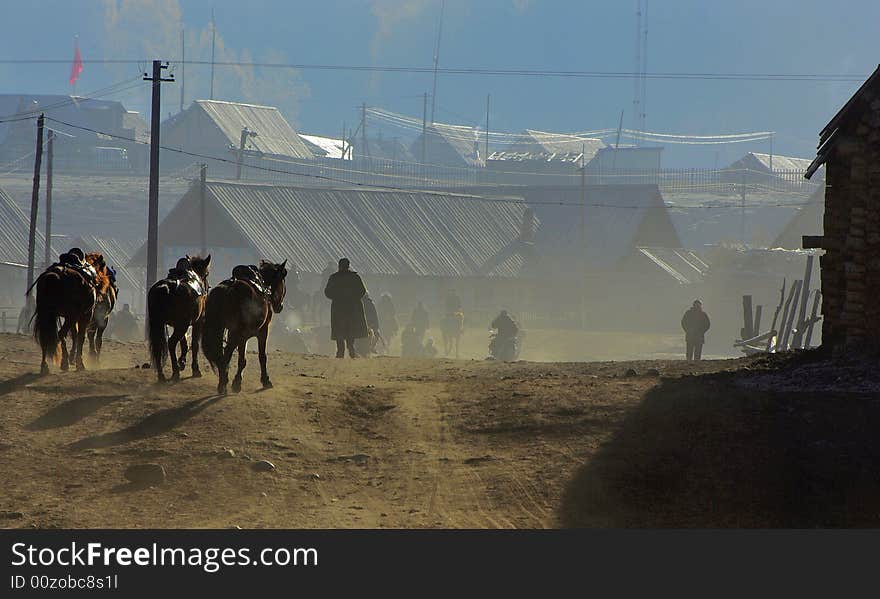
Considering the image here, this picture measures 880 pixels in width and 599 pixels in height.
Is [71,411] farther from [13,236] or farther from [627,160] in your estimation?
[627,160]

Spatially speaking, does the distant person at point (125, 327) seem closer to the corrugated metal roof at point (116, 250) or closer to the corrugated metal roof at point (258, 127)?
the corrugated metal roof at point (116, 250)

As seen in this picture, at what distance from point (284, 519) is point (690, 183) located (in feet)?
342

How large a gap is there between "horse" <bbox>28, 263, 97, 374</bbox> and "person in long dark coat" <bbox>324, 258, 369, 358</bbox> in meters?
8.75

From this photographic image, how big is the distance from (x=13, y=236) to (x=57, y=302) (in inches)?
2016

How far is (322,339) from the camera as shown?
42.1 meters

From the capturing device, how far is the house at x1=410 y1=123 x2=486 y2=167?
142m

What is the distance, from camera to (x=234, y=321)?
1625 centimetres

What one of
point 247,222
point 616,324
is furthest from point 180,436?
point 616,324

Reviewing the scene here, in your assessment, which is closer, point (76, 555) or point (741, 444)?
point (76, 555)

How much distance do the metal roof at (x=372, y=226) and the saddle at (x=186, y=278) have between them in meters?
43.8

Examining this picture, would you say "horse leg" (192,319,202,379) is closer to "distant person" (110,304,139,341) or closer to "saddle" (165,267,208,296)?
"saddle" (165,267,208,296)

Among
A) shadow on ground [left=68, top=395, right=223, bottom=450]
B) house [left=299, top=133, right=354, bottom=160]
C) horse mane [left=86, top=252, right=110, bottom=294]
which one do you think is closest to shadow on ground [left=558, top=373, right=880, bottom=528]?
shadow on ground [left=68, top=395, right=223, bottom=450]

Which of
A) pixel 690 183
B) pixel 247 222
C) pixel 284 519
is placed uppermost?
pixel 690 183

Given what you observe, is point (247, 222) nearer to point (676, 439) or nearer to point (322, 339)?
point (322, 339)
